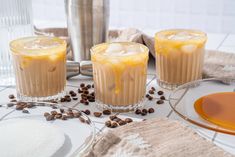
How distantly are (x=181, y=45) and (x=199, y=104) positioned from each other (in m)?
0.14

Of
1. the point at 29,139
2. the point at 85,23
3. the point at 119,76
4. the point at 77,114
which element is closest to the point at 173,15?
the point at 85,23

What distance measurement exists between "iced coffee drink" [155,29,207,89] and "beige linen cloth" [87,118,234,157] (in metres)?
0.22

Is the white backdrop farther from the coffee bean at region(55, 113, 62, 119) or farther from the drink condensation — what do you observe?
the coffee bean at region(55, 113, 62, 119)

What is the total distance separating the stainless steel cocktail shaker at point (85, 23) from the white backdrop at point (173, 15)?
1.80ft

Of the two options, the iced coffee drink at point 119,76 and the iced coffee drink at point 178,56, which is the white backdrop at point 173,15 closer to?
the iced coffee drink at point 178,56

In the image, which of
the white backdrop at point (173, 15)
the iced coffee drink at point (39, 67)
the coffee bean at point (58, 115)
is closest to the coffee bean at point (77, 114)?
the coffee bean at point (58, 115)

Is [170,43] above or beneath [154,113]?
→ above

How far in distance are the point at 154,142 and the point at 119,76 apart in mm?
177

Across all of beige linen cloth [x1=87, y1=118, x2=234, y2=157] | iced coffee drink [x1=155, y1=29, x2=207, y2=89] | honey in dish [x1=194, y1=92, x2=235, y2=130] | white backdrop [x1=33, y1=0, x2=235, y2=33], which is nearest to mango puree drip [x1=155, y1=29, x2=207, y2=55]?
iced coffee drink [x1=155, y1=29, x2=207, y2=89]

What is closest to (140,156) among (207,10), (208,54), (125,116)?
(125,116)

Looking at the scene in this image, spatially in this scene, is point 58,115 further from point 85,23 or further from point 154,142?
point 85,23

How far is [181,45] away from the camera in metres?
0.85

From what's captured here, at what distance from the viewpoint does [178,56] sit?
862 millimetres

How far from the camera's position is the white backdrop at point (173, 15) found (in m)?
1.40
